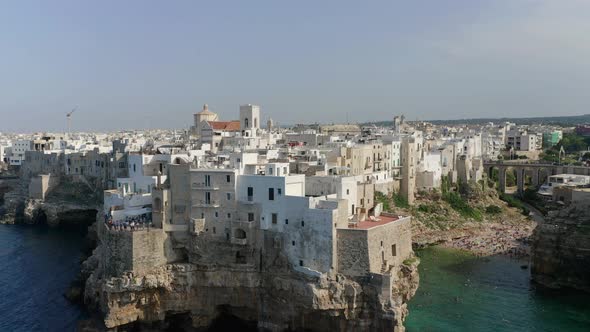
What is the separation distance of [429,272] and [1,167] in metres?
69.7

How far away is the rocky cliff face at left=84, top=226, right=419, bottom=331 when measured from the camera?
2444cm

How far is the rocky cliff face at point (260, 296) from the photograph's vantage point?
80.2ft

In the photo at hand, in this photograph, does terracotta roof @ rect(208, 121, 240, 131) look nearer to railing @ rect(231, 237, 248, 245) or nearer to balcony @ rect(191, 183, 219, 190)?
balcony @ rect(191, 183, 219, 190)

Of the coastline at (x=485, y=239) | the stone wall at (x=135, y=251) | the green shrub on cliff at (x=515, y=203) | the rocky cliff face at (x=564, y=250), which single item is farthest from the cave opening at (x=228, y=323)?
the green shrub on cliff at (x=515, y=203)

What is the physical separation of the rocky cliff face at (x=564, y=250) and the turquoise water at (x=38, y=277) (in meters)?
29.3

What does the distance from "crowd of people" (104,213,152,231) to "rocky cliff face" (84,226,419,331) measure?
2.51 metres

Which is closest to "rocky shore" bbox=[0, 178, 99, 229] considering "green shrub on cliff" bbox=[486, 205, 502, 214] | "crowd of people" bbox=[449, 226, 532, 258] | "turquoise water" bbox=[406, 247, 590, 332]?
"turquoise water" bbox=[406, 247, 590, 332]

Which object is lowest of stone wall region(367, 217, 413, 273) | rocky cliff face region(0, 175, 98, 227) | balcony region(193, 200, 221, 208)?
rocky cliff face region(0, 175, 98, 227)

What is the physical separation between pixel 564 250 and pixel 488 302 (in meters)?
7.26

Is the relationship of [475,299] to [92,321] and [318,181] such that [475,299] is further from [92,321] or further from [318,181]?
[92,321]

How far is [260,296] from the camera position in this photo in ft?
88.6

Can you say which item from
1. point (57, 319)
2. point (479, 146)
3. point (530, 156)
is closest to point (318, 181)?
point (57, 319)

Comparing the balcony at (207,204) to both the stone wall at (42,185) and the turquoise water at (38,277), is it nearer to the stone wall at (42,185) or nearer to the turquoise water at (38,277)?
the turquoise water at (38,277)

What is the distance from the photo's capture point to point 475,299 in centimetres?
3275
